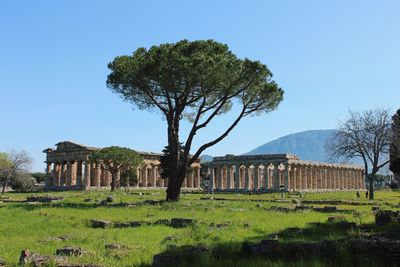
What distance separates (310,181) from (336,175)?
14034mm

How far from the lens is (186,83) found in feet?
112

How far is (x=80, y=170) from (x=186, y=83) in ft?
217

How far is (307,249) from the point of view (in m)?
9.40

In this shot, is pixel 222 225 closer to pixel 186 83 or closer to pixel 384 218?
pixel 384 218

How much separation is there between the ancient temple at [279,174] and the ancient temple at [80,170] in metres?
12.7

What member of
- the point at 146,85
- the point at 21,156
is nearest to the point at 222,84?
the point at 146,85

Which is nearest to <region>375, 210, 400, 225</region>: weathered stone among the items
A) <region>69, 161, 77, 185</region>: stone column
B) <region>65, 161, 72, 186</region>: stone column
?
<region>69, 161, 77, 185</region>: stone column

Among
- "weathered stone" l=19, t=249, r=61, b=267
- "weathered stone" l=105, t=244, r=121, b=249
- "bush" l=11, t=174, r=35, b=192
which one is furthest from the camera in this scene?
"bush" l=11, t=174, r=35, b=192

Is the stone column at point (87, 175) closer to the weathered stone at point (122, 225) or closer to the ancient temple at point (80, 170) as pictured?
the ancient temple at point (80, 170)

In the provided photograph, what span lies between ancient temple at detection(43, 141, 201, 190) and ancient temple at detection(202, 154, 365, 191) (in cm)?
1266

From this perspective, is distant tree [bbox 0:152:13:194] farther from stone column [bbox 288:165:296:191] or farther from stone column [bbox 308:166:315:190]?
stone column [bbox 308:166:315:190]

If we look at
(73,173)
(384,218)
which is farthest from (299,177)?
(384,218)

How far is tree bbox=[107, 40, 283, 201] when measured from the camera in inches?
1297

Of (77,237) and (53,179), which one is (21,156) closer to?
(53,179)
